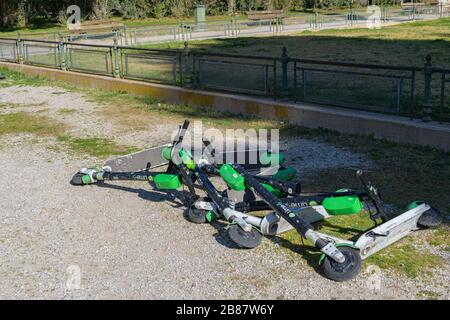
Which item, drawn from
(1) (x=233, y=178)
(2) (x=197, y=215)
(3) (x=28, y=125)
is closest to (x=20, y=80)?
(3) (x=28, y=125)

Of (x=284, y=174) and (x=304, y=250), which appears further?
(x=284, y=174)

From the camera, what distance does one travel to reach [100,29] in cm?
2889

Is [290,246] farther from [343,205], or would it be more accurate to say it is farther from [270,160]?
[270,160]

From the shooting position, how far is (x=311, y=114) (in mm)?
10430

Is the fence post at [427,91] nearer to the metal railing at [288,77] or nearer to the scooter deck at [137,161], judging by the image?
the metal railing at [288,77]

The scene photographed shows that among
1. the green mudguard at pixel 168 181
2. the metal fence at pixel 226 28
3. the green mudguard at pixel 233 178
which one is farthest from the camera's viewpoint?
the metal fence at pixel 226 28

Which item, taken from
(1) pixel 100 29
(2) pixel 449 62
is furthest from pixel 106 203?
(1) pixel 100 29

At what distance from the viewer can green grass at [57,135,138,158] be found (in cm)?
938

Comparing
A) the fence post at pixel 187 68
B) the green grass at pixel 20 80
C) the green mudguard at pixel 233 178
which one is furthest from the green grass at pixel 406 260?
the green grass at pixel 20 80

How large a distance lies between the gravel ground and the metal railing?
1686 mm

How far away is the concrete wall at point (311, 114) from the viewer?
8.88m

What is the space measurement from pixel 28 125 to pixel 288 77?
5169mm

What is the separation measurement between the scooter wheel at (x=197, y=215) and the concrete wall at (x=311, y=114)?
381 centimetres
